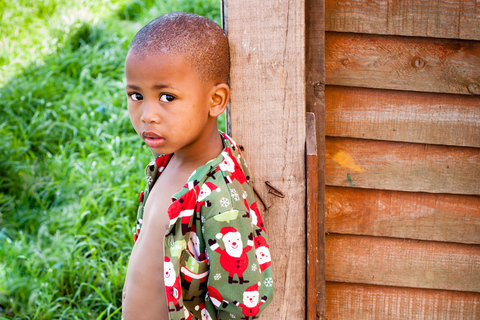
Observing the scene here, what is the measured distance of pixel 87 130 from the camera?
3.73 meters

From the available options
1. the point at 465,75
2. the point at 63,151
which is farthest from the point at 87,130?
the point at 465,75

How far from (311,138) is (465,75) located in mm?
685

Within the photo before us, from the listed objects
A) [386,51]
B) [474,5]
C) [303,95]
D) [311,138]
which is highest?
[474,5]

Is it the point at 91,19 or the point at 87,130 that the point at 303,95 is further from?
the point at 91,19

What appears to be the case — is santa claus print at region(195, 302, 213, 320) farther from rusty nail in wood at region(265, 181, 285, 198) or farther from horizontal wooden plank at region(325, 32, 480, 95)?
horizontal wooden plank at region(325, 32, 480, 95)

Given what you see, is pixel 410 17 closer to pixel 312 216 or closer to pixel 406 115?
pixel 406 115

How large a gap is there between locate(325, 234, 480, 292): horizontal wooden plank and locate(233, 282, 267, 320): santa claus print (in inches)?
24.3

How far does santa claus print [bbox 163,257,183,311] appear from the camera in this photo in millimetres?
1314

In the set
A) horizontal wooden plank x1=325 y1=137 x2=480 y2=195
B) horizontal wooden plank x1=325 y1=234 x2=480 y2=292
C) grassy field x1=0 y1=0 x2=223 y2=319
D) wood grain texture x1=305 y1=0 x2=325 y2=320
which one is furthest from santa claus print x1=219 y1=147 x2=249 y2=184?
grassy field x1=0 y1=0 x2=223 y2=319

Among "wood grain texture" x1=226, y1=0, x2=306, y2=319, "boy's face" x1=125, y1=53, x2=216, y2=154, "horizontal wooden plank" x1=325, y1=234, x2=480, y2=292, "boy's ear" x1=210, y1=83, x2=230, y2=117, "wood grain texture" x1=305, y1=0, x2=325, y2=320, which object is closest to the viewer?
"boy's face" x1=125, y1=53, x2=216, y2=154

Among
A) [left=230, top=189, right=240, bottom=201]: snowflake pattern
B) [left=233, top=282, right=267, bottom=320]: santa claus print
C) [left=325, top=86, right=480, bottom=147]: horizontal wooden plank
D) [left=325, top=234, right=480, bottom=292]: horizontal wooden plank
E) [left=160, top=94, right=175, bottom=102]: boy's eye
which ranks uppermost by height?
[left=160, top=94, right=175, bottom=102]: boy's eye

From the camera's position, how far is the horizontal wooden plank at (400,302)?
1859 mm

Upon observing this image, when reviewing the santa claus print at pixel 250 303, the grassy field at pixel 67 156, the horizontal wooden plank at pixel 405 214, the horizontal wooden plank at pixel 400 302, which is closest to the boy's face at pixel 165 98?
the santa claus print at pixel 250 303

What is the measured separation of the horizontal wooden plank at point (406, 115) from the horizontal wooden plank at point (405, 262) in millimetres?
435
